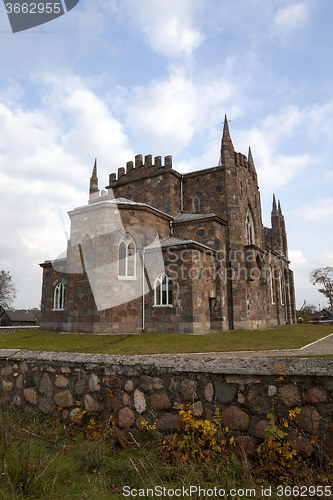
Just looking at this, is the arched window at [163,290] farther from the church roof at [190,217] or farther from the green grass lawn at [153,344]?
the church roof at [190,217]

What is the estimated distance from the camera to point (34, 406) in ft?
15.3

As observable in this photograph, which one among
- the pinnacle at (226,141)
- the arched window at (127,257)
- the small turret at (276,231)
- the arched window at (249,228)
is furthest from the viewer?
the small turret at (276,231)

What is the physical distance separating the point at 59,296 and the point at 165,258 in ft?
30.0

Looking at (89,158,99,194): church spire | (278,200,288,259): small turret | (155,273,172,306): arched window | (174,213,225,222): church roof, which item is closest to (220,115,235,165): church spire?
(174,213,225,222): church roof

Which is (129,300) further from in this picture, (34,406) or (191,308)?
(34,406)

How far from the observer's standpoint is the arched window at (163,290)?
17.0 meters

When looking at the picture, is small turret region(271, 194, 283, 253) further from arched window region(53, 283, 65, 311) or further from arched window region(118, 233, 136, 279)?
arched window region(53, 283, 65, 311)

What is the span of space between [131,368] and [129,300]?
13.5 metres

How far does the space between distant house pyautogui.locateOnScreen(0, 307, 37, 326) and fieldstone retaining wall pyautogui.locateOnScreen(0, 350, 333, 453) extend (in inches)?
1680

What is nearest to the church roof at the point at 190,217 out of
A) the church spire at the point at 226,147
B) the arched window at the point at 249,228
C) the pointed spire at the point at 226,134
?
the arched window at the point at 249,228

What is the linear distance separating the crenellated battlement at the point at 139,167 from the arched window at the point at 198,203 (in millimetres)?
2966

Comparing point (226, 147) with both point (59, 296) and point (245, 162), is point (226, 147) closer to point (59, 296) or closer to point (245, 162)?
point (245, 162)

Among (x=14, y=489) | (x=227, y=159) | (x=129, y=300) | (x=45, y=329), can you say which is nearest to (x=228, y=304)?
(x=129, y=300)

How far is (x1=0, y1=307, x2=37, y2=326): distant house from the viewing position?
42.7m
